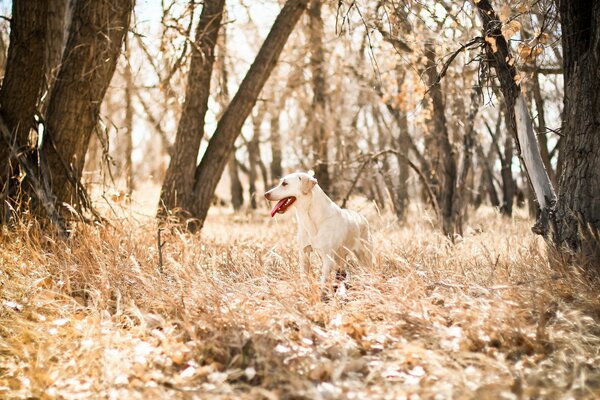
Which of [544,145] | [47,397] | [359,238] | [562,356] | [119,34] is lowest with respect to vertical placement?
[47,397]

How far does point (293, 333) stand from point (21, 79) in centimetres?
509

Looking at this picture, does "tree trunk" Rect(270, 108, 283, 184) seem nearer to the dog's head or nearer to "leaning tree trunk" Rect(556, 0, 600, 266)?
the dog's head

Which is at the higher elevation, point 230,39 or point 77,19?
point 230,39

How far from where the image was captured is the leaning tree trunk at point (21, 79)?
6.86 meters

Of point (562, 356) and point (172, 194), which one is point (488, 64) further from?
point (172, 194)

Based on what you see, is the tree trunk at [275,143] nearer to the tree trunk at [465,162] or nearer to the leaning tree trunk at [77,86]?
the tree trunk at [465,162]

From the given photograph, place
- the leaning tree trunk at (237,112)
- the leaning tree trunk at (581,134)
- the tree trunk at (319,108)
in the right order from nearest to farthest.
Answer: the leaning tree trunk at (581,134) < the leaning tree trunk at (237,112) < the tree trunk at (319,108)

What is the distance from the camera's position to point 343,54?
16.0 meters

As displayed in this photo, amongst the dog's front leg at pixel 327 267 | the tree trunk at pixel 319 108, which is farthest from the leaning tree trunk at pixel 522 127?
the tree trunk at pixel 319 108

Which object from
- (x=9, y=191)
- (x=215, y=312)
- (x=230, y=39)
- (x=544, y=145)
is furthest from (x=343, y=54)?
(x=215, y=312)

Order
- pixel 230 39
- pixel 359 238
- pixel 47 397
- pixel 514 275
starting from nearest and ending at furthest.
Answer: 1. pixel 47 397
2. pixel 514 275
3. pixel 359 238
4. pixel 230 39

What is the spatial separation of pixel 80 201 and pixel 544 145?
882 centimetres

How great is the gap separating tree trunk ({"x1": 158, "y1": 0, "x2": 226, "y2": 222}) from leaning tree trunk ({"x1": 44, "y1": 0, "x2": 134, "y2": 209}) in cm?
160

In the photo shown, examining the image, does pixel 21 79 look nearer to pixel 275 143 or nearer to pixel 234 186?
pixel 234 186
